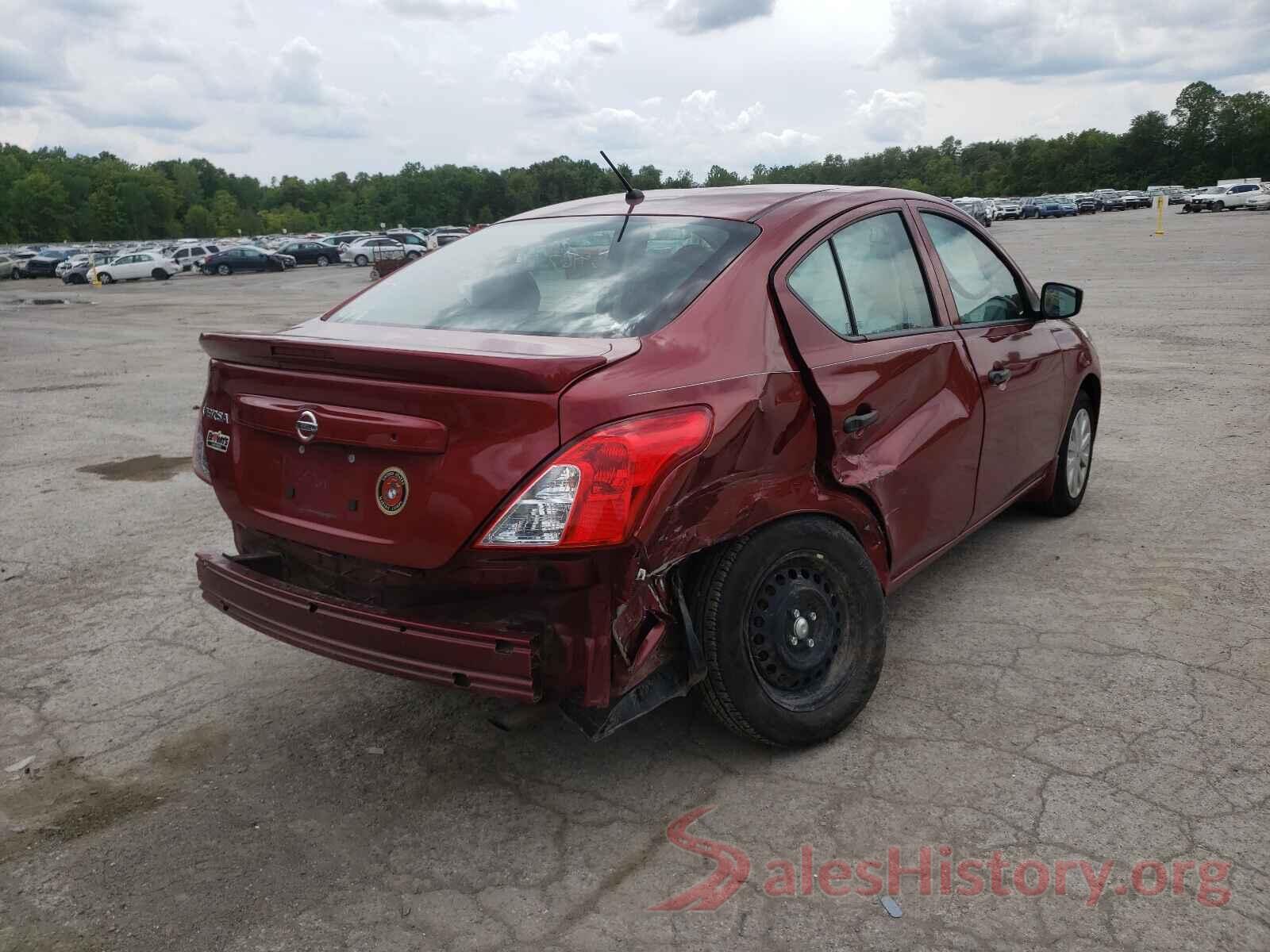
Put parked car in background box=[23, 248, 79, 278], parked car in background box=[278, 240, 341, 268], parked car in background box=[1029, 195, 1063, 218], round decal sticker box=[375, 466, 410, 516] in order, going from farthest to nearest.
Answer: parked car in background box=[1029, 195, 1063, 218] < parked car in background box=[23, 248, 79, 278] < parked car in background box=[278, 240, 341, 268] < round decal sticker box=[375, 466, 410, 516]

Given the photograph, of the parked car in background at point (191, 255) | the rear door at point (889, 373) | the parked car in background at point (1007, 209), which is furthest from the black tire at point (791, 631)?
the parked car in background at point (1007, 209)

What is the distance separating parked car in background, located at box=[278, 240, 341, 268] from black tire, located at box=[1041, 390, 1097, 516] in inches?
2068

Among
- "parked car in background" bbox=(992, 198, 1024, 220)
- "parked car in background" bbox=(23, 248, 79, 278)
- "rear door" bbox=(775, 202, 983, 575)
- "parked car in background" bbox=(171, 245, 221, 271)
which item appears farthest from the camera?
"parked car in background" bbox=(992, 198, 1024, 220)

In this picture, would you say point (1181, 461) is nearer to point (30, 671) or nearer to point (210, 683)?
point (210, 683)

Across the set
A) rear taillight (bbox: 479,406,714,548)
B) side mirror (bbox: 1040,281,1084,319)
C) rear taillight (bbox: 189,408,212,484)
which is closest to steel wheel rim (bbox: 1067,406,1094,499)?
side mirror (bbox: 1040,281,1084,319)

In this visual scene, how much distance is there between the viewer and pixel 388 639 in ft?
9.03

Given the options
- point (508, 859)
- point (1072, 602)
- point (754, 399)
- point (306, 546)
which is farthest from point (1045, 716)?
point (306, 546)

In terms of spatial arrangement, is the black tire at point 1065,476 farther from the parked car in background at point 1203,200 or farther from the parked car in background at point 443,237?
the parked car in background at point 1203,200

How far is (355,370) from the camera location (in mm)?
2873

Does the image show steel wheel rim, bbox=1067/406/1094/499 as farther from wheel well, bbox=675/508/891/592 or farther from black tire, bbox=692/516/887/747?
wheel well, bbox=675/508/891/592

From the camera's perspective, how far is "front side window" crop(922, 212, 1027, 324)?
13.8ft

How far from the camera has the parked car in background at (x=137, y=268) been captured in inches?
1850

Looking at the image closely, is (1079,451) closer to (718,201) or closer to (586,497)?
(718,201)

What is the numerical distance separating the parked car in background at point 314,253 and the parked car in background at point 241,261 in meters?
4.05
